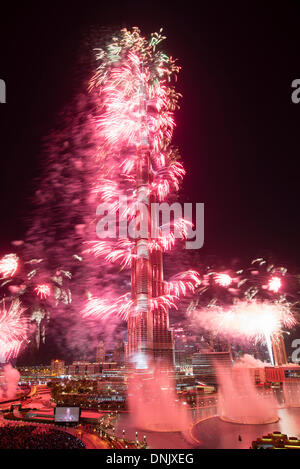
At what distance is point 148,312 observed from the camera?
11631 cm

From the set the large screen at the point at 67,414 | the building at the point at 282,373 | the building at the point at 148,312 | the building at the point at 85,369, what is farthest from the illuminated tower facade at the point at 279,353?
the large screen at the point at 67,414

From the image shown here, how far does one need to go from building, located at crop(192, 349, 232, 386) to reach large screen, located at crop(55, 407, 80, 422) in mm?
114896

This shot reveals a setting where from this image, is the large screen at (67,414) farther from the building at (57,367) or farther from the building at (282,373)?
the building at (57,367)

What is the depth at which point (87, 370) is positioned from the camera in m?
189

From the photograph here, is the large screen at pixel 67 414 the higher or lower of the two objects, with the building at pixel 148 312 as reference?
lower

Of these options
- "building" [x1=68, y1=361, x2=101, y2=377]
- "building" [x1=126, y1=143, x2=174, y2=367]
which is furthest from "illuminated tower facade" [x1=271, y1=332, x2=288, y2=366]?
"building" [x1=68, y1=361, x2=101, y2=377]

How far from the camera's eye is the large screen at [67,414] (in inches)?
1577

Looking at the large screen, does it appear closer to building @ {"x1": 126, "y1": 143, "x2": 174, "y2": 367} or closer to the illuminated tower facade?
building @ {"x1": 126, "y1": 143, "x2": 174, "y2": 367}

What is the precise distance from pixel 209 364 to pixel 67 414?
119m

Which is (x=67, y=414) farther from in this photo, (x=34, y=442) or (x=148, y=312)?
(x=148, y=312)

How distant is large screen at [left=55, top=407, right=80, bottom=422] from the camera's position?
131 ft

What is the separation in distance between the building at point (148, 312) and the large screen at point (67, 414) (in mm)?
60441

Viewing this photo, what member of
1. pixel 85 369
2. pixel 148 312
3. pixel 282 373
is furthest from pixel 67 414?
pixel 85 369
